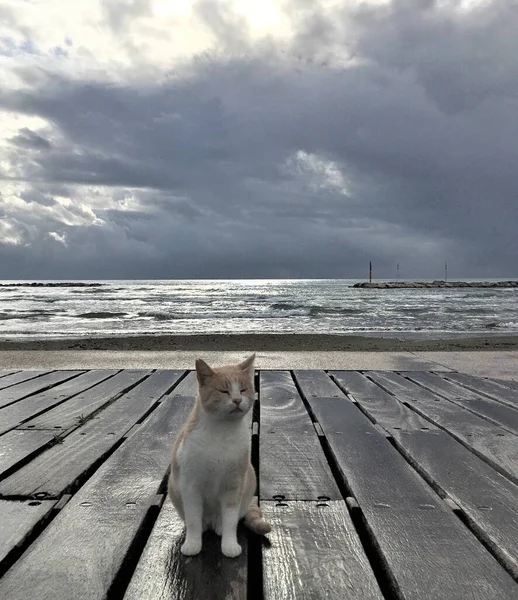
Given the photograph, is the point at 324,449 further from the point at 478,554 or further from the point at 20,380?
the point at 20,380

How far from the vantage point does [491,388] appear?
156 inches

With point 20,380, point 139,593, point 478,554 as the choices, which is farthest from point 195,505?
point 20,380

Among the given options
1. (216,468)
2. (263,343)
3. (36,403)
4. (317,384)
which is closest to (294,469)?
(216,468)

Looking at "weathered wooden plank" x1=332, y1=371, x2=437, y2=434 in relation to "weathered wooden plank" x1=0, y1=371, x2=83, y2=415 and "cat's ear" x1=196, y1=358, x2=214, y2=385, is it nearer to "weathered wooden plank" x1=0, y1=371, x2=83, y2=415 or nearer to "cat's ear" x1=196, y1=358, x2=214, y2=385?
"cat's ear" x1=196, y1=358, x2=214, y2=385

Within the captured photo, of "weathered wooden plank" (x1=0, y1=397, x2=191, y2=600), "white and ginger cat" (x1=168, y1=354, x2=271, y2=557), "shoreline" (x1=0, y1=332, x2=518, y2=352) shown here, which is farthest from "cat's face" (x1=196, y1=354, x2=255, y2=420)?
"shoreline" (x1=0, y1=332, x2=518, y2=352)

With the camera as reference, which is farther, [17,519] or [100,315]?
[100,315]

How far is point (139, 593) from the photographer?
1.22 m

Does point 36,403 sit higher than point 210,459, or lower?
lower

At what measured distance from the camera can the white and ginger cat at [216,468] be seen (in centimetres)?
148

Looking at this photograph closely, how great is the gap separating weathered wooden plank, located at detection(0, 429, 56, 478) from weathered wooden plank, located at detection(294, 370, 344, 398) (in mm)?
1685

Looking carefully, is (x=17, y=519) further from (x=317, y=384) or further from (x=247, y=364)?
(x=317, y=384)

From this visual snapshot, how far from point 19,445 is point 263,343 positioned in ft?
39.2

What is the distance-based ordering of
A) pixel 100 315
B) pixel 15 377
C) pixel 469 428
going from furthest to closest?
pixel 100 315 → pixel 15 377 → pixel 469 428

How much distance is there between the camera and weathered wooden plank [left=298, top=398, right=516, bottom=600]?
4.20ft
